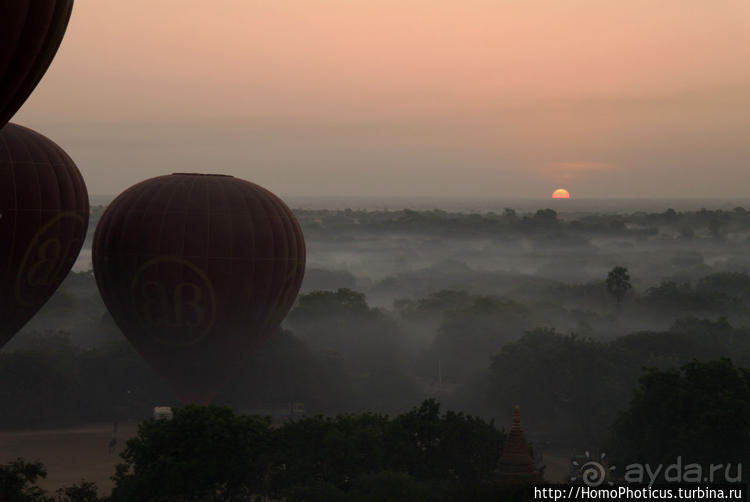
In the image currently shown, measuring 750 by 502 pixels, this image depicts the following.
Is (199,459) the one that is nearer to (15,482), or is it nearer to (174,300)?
(15,482)

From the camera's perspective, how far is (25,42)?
1177 inches

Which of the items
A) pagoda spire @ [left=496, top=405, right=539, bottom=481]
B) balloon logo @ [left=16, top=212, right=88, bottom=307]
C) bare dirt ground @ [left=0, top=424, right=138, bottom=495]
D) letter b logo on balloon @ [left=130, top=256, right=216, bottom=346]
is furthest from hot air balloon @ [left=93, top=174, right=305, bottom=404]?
→ bare dirt ground @ [left=0, top=424, right=138, bottom=495]

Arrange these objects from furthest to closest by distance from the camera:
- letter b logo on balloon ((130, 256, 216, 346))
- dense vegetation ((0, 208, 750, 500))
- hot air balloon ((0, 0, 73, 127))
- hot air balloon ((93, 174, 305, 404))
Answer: dense vegetation ((0, 208, 750, 500)) → hot air balloon ((93, 174, 305, 404)) → letter b logo on balloon ((130, 256, 216, 346)) → hot air balloon ((0, 0, 73, 127))

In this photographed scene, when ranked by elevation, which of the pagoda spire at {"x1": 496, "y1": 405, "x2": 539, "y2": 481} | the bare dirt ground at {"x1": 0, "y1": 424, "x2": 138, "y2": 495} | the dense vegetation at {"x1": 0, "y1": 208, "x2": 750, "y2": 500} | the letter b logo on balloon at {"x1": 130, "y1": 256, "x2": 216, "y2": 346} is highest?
the letter b logo on balloon at {"x1": 130, "y1": 256, "x2": 216, "y2": 346}

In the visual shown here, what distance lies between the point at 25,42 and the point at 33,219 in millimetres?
13982

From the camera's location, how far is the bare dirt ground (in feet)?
188

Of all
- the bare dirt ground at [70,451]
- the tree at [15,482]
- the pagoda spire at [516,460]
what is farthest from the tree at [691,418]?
the tree at [15,482]

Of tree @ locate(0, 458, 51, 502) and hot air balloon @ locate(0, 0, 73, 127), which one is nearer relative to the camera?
hot air balloon @ locate(0, 0, 73, 127)

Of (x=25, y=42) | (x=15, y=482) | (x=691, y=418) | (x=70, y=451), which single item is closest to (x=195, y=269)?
(x=15, y=482)

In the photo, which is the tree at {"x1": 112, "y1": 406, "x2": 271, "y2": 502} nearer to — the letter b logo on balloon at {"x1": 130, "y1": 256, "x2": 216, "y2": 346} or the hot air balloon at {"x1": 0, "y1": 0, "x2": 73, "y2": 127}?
the letter b logo on balloon at {"x1": 130, "y1": 256, "x2": 216, "y2": 346}

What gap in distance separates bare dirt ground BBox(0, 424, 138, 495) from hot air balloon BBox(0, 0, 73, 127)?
2759cm

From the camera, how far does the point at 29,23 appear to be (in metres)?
29.7

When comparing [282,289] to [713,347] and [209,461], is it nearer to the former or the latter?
[209,461]

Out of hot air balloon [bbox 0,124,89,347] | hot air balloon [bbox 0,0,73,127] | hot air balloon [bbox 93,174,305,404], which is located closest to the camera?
hot air balloon [bbox 0,0,73,127]
